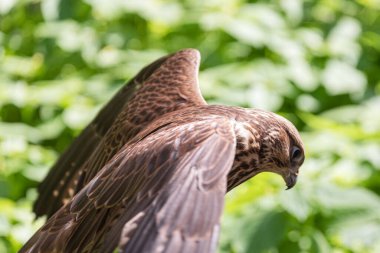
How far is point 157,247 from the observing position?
4113 mm

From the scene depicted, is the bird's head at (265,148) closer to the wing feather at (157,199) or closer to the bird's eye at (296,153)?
the bird's eye at (296,153)

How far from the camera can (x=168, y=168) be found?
14.4 ft

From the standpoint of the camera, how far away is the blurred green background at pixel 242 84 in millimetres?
5965

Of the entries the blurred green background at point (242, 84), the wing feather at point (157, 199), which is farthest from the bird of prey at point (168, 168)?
the blurred green background at point (242, 84)

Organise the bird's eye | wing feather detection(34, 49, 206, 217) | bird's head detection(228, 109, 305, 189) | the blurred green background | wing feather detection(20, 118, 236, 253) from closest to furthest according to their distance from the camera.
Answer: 1. wing feather detection(20, 118, 236, 253)
2. bird's head detection(228, 109, 305, 189)
3. the bird's eye
4. wing feather detection(34, 49, 206, 217)
5. the blurred green background

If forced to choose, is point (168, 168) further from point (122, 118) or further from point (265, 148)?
point (122, 118)

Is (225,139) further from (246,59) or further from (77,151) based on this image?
(246,59)

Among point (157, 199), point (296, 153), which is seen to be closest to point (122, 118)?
point (296, 153)

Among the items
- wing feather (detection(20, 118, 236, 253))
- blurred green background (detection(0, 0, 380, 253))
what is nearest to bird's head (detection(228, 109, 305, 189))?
wing feather (detection(20, 118, 236, 253))

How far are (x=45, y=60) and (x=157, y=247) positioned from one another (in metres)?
4.09

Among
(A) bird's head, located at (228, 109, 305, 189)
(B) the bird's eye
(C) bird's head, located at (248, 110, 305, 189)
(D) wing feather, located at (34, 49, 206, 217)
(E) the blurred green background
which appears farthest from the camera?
(E) the blurred green background

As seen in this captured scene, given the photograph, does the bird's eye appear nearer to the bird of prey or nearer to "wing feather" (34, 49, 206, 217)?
the bird of prey

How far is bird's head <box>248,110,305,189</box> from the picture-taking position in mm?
5012

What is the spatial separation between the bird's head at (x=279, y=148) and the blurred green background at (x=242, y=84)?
0.62 m
